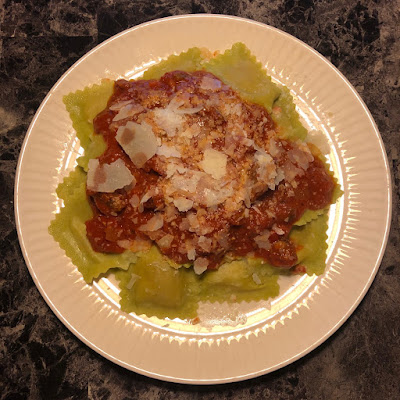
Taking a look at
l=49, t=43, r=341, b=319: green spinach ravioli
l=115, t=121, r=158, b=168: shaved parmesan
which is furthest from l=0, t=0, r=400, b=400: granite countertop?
l=115, t=121, r=158, b=168: shaved parmesan

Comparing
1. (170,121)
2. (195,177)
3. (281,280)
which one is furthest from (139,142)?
(281,280)

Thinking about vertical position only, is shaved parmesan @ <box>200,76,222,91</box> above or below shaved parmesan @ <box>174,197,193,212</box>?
above

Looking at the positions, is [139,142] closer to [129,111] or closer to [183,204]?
[129,111]

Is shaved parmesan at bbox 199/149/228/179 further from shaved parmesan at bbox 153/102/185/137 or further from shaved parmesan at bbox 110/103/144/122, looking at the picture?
shaved parmesan at bbox 110/103/144/122

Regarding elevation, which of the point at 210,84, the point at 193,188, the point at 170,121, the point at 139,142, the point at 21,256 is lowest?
the point at 21,256

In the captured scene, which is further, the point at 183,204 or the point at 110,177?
the point at 110,177

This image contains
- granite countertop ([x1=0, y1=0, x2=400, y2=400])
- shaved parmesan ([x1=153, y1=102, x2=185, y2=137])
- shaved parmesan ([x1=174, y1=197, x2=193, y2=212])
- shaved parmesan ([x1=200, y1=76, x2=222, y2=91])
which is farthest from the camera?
granite countertop ([x1=0, y1=0, x2=400, y2=400])

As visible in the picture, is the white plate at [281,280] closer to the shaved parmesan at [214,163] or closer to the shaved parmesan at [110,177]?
the shaved parmesan at [110,177]
